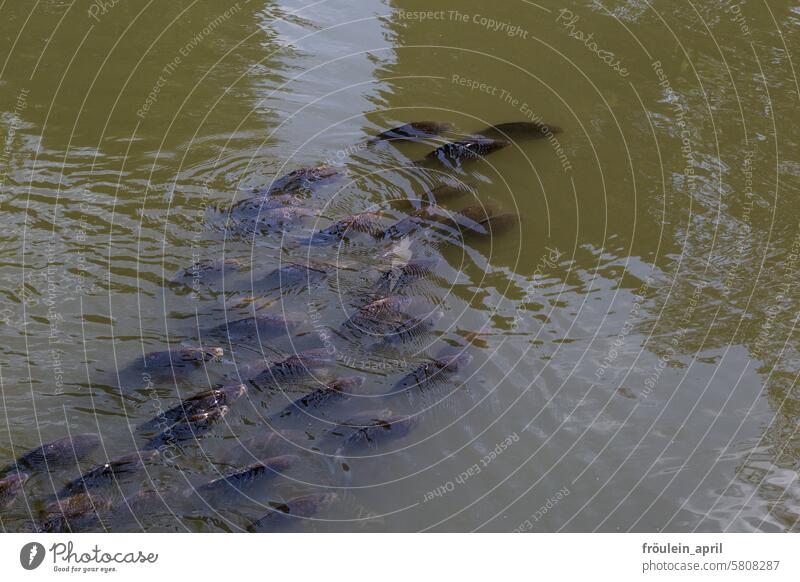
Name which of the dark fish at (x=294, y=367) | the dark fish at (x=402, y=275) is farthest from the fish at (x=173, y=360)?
the dark fish at (x=402, y=275)

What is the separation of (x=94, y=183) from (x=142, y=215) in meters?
0.82

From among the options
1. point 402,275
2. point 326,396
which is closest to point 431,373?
point 326,396

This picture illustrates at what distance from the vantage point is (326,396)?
7.01 meters

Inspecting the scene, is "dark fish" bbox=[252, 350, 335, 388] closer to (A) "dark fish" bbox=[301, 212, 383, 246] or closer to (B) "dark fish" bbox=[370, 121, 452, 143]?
(A) "dark fish" bbox=[301, 212, 383, 246]

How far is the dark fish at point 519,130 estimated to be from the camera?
34.3ft

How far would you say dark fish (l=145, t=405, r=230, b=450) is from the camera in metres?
6.51

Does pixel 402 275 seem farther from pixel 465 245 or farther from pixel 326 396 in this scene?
pixel 326 396

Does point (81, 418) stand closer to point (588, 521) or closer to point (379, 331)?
point (379, 331)

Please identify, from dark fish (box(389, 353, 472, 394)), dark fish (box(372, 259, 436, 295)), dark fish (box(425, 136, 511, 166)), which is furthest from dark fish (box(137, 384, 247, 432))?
dark fish (box(425, 136, 511, 166))

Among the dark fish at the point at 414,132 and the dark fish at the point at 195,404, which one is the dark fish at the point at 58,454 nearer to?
the dark fish at the point at 195,404

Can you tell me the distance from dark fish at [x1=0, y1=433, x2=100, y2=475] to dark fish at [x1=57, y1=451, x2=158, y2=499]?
0.22m

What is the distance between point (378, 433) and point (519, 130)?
204 inches

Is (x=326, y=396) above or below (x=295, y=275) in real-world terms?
below
